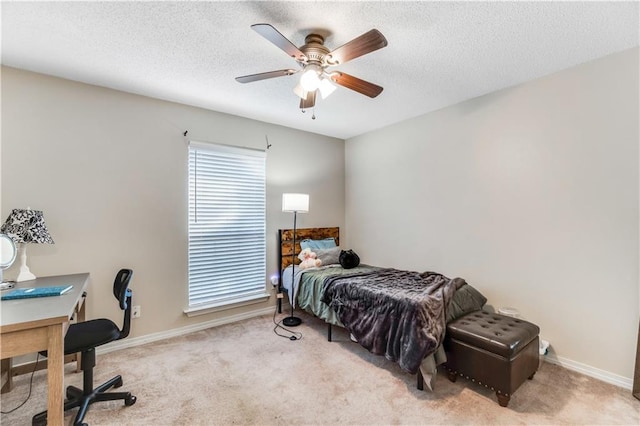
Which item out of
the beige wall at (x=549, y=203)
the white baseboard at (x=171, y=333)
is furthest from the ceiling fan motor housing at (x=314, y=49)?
the white baseboard at (x=171, y=333)

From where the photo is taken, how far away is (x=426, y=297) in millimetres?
2301

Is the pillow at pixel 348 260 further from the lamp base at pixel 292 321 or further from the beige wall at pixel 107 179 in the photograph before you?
the beige wall at pixel 107 179

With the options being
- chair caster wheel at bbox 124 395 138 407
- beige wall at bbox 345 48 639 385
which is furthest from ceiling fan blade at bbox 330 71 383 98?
chair caster wheel at bbox 124 395 138 407

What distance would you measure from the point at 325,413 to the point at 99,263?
2.45m

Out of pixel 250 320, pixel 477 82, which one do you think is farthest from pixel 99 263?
pixel 477 82

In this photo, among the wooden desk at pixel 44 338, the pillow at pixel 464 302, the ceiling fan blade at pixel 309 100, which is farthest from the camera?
the pillow at pixel 464 302

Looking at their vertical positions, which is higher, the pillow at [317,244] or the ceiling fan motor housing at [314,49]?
the ceiling fan motor housing at [314,49]

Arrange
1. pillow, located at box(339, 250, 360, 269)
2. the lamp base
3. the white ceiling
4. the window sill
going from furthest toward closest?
1. pillow, located at box(339, 250, 360, 269)
2. the lamp base
3. the window sill
4. the white ceiling

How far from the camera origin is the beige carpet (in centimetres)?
186

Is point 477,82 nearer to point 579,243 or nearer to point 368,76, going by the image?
point 368,76

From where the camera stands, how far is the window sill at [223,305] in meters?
3.24

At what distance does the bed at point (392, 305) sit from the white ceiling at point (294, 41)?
192cm

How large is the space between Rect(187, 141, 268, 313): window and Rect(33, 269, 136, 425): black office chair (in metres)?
1.20

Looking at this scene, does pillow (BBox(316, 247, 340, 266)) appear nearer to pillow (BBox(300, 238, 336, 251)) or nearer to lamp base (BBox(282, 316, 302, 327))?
pillow (BBox(300, 238, 336, 251))
